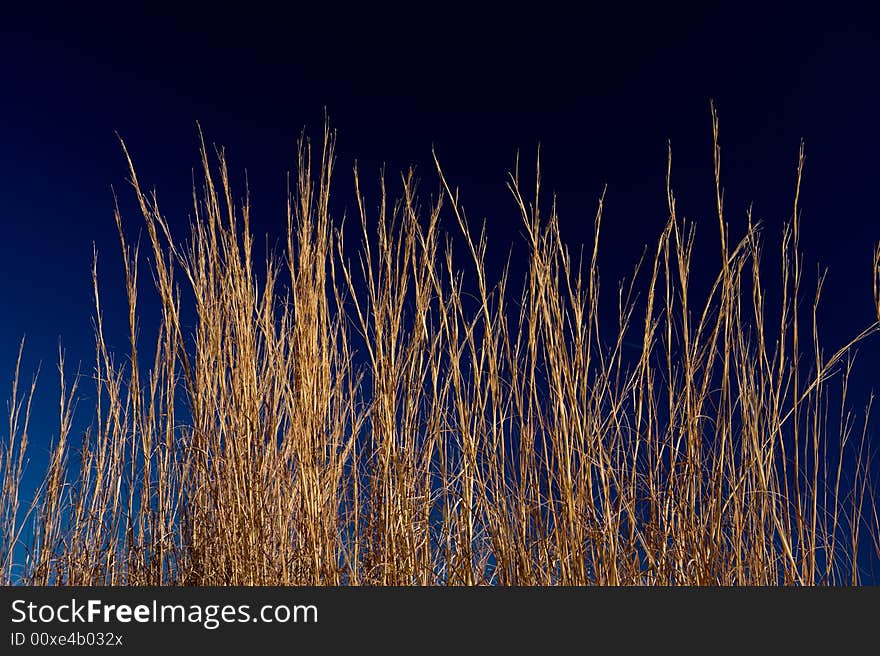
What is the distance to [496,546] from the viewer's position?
55.2 inches

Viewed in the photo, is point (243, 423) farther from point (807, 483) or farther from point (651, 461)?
point (807, 483)

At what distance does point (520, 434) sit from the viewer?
1415 mm

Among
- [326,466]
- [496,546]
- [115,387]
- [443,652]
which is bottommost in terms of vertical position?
[443,652]

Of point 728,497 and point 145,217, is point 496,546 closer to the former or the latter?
point 728,497

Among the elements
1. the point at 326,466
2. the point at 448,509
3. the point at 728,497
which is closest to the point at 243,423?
the point at 326,466

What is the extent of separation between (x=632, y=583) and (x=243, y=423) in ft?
2.40

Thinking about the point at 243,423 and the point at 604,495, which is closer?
the point at 604,495

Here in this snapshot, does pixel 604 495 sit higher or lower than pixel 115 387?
lower

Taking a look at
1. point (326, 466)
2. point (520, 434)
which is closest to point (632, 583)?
point (520, 434)

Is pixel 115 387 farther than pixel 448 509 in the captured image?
Yes

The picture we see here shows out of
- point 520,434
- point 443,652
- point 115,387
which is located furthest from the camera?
point 115,387

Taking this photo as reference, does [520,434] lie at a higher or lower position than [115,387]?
lower

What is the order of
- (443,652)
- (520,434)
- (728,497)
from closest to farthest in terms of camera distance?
1. (443,652)
2. (728,497)
3. (520,434)

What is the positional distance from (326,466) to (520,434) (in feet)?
1.16
